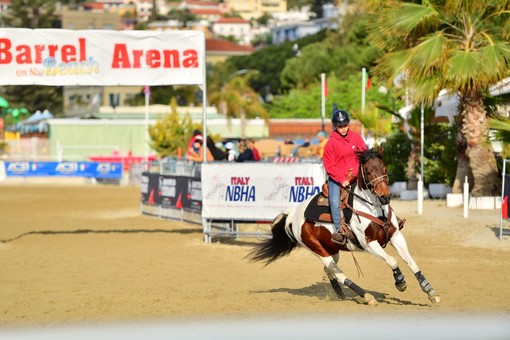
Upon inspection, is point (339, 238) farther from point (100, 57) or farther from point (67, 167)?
point (67, 167)

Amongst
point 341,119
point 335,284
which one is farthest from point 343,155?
point 335,284

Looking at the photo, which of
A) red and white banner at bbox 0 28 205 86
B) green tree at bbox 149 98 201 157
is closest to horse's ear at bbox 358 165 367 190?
red and white banner at bbox 0 28 205 86

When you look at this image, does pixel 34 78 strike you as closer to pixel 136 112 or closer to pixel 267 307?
pixel 267 307

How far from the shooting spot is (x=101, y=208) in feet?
104

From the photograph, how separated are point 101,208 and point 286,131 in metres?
39.6

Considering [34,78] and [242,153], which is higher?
[34,78]

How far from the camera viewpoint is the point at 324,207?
12.7 meters

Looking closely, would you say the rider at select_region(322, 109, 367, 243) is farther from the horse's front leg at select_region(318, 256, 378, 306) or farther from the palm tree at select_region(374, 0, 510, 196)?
the palm tree at select_region(374, 0, 510, 196)

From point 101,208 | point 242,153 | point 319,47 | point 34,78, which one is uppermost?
point 319,47

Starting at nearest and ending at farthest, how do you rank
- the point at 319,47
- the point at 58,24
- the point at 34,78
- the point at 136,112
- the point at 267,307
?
the point at 267,307 → the point at 34,78 → the point at 136,112 → the point at 319,47 → the point at 58,24

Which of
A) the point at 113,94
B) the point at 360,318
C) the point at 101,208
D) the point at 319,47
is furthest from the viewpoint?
the point at 113,94

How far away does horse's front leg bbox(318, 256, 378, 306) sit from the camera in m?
12.4

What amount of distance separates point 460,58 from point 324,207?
10775 mm

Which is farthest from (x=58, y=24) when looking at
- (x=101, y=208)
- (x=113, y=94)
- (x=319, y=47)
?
(x=101, y=208)
